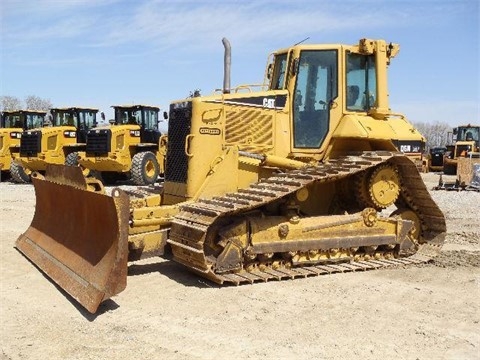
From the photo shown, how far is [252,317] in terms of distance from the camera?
548 centimetres

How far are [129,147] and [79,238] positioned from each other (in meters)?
13.0

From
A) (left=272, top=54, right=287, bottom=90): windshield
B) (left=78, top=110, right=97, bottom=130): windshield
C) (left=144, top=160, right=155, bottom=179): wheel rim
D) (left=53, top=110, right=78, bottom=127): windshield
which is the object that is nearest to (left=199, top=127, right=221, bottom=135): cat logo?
(left=272, top=54, right=287, bottom=90): windshield

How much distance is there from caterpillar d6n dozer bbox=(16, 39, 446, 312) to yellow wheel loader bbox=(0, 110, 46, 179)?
16090mm

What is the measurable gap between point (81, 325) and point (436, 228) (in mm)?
5565

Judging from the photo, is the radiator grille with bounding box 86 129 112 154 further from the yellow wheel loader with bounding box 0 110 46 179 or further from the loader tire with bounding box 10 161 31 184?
the yellow wheel loader with bounding box 0 110 46 179

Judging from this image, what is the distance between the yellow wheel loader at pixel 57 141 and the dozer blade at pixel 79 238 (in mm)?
12275

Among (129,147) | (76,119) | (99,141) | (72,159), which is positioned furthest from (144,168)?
(76,119)

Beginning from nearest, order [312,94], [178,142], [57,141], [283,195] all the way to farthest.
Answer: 1. [283,195]
2. [178,142]
3. [312,94]
4. [57,141]

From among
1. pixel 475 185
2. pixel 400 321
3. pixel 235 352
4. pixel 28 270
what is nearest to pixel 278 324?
pixel 235 352

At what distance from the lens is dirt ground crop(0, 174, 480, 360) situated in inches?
182

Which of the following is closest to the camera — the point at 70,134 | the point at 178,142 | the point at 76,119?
the point at 178,142

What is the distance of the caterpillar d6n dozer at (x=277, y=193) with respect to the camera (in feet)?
22.4

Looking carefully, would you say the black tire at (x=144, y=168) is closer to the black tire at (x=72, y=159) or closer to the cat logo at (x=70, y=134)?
the black tire at (x=72, y=159)

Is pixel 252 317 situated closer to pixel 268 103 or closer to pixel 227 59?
pixel 268 103
